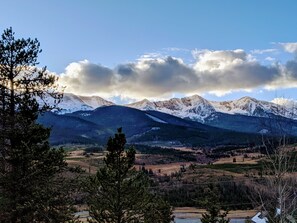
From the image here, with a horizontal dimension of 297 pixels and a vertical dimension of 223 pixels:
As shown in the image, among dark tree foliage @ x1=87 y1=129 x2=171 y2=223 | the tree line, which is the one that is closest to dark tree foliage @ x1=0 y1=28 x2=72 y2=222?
the tree line

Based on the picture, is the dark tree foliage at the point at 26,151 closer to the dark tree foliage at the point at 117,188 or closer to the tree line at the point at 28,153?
the tree line at the point at 28,153

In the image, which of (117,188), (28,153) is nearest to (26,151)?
(28,153)

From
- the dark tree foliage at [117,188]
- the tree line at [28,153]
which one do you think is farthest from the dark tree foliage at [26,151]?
the dark tree foliage at [117,188]

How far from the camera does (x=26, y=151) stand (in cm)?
1995

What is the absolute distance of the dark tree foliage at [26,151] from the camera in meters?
19.8

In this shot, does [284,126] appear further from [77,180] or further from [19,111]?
[19,111]

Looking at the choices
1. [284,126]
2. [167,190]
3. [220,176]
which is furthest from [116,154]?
[220,176]

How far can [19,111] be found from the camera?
21188 mm

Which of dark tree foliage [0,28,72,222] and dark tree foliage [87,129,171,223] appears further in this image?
dark tree foliage [87,129,171,223]

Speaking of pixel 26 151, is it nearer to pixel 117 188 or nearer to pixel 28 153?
pixel 28 153

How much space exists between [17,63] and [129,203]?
1022cm

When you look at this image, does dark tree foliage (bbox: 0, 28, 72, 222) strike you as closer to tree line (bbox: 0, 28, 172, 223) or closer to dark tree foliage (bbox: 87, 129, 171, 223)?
tree line (bbox: 0, 28, 172, 223)

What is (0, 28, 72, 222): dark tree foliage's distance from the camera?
19781 millimetres

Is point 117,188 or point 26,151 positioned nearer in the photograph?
point 26,151
